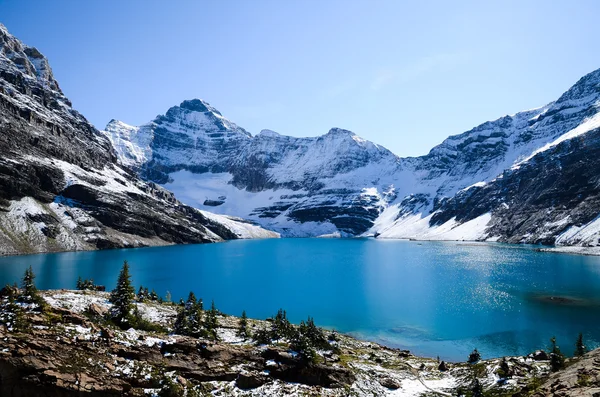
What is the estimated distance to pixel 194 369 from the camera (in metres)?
23.9

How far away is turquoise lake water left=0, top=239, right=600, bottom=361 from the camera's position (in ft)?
190

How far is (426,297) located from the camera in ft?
277

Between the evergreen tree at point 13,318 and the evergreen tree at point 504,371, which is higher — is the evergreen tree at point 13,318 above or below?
above

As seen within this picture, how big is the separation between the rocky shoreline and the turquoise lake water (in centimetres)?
2196

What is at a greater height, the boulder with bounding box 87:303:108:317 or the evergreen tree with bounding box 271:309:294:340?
the boulder with bounding box 87:303:108:317

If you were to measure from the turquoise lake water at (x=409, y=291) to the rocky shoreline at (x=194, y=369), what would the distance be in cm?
2196

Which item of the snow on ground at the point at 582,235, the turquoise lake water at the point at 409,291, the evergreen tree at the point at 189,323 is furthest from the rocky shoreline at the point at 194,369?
the snow on ground at the point at 582,235

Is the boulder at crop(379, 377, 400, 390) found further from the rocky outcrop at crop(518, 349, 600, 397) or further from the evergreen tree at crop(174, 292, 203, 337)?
the evergreen tree at crop(174, 292, 203, 337)

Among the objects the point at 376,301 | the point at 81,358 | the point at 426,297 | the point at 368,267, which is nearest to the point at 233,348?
the point at 81,358

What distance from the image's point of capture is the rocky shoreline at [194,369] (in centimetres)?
1859

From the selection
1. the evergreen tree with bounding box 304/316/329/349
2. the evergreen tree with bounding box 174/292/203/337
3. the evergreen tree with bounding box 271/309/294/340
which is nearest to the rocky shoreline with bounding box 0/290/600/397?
the evergreen tree with bounding box 304/316/329/349

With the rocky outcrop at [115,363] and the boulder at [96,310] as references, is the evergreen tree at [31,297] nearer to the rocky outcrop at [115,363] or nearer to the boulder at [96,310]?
the rocky outcrop at [115,363]

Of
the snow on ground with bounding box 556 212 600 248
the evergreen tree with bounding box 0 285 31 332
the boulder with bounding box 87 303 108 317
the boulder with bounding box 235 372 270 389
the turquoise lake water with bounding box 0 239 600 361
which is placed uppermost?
the snow on ground with bounding box 556 212 600 248

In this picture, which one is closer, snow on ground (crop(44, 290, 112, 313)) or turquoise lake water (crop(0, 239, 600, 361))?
snow on ground (crop(44, 290, 112, 313))
